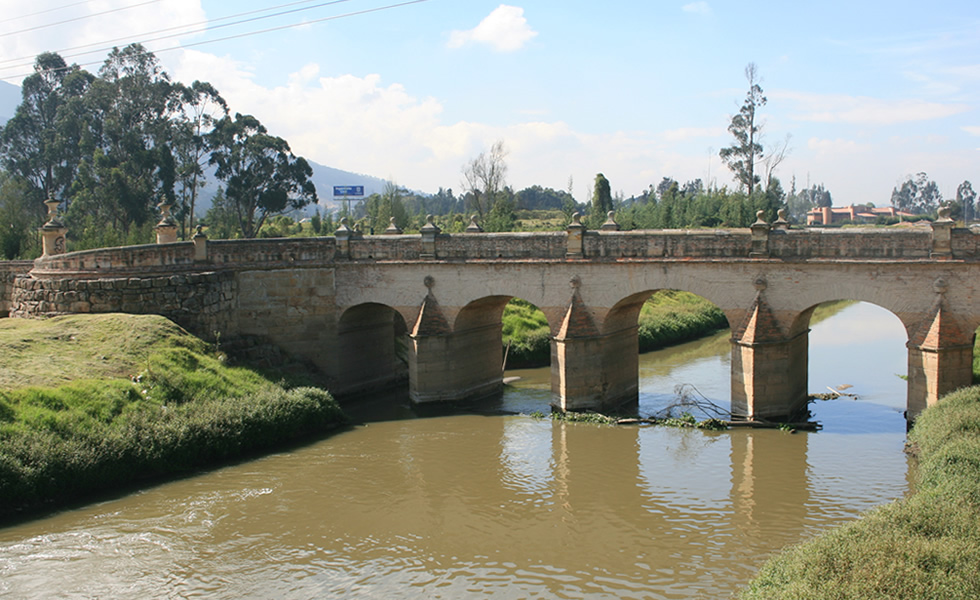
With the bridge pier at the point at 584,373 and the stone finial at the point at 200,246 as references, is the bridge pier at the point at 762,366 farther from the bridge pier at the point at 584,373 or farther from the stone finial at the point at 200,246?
the stone finial at the point at 200,246

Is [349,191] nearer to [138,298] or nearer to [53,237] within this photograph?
[53,237]

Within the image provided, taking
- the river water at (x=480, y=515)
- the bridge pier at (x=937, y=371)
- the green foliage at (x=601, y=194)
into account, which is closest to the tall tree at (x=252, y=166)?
the green foliage at (x=601, y=194)

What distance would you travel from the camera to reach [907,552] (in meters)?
10.2

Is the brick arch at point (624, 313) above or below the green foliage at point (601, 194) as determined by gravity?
below

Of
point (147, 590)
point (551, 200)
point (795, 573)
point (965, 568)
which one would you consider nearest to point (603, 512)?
point (795, 573)

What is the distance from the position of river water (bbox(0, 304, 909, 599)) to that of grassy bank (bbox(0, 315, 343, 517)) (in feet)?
2.56

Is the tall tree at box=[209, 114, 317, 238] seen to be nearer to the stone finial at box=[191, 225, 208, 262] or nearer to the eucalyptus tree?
the eucalyptus tree

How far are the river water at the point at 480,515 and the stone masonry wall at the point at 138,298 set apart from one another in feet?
20.1

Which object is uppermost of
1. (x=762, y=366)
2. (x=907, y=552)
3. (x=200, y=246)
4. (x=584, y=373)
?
(x=200, y=246)

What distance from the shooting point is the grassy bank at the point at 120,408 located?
52.5 feet

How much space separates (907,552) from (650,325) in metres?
25.9

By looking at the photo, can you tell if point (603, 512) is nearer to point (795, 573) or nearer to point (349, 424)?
point (795, 573)

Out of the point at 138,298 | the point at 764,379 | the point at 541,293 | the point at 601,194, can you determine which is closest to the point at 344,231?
the point at 138,298

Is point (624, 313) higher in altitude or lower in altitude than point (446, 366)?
higher
